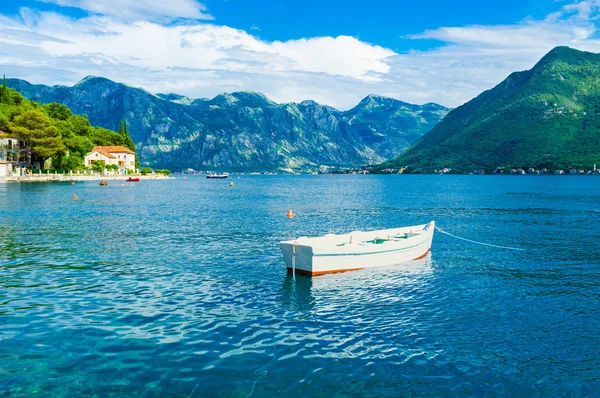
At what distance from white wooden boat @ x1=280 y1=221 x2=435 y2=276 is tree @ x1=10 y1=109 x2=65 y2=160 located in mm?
179857

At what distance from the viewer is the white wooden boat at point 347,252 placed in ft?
112

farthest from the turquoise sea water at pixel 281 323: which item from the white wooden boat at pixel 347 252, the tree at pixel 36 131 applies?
the tree at pixel 36 131

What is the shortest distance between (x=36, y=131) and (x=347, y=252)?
185 m

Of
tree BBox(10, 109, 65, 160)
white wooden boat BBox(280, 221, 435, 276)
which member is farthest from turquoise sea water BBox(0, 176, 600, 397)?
tree BBox(10, 109, 65, 160)

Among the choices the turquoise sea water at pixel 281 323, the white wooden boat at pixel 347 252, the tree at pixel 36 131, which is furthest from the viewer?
the tree at pixel 36 131

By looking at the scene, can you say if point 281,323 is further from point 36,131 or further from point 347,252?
point 36,131

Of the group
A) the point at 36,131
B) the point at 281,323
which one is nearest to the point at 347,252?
the point at 281,323

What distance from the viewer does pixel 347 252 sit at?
3575 cm

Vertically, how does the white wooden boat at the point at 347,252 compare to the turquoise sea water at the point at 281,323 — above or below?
above

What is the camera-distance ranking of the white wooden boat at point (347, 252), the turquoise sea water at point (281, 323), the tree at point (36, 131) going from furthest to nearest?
the tree at point (36, 131), the white wooden boat at point (347, 252), the turquoise sea water at point (281, 323)

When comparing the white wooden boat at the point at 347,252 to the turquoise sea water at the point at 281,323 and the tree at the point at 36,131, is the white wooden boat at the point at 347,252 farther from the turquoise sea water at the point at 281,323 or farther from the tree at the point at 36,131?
the tree at the point at 36,131

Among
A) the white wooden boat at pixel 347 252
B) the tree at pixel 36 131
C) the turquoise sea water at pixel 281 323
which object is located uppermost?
the tree at pixel 36 131

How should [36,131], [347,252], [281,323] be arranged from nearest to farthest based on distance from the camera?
[281,323]
[347,252]
[36,131]

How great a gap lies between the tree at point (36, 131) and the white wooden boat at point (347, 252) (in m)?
180
